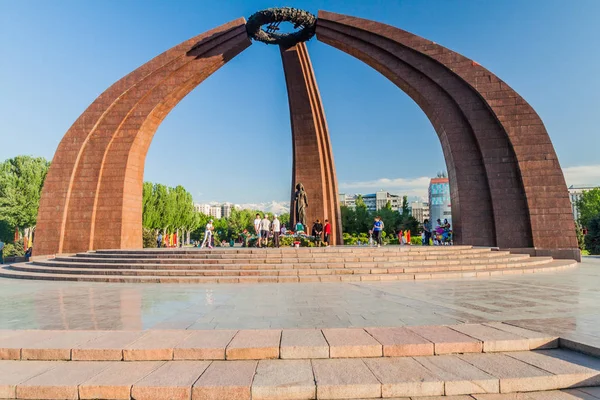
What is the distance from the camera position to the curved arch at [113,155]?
17.6 metres

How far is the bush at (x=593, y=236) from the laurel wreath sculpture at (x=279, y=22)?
1090 inches

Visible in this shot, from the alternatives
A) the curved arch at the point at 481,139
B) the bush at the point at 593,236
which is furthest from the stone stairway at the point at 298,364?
the bush at the point at 593,236

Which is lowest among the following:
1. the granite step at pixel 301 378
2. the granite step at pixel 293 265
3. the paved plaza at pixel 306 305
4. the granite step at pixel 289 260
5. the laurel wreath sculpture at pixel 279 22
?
the granite step at pixel 301 378

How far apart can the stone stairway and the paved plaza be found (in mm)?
610

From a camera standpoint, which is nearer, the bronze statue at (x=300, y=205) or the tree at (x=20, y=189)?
the bronze statue at (x=300, y=205)

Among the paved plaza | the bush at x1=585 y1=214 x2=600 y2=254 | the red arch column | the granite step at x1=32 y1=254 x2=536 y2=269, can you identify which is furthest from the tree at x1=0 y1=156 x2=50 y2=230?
the bush at x1=585 y1=214 x2=600 y2=254

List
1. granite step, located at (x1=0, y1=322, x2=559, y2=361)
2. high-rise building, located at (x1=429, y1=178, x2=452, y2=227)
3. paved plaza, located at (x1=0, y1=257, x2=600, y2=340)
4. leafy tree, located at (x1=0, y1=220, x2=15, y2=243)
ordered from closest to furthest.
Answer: granite step, located at (x1=0, y1=322, x2=559, y2=361)
paved plaza, located at (x1=0, y1=257, x2=600, y2=340)
leafy tree, located at (x1=0, y1=220, x2=15, y2=243)
high-rise building, located at (x1=429, y1=178, x2=452, y2=227)

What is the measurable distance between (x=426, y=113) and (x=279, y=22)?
884cm

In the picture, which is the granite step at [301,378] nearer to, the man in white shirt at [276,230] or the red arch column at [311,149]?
the man in white shirt at [276,230]

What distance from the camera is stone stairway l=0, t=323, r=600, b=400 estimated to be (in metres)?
3.46

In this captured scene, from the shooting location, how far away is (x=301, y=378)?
3.61 m

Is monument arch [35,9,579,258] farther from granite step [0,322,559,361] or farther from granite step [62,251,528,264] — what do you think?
granite step [0,322,559,361]

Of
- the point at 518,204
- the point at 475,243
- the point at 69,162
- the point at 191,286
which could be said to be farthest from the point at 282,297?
the point at 69,162

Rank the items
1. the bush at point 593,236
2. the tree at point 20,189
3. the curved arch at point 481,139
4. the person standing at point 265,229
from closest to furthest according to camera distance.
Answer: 1. the person standing at point 265,229
2. the curved arch at point 481,139
3. the bush at point 593,236
4. the tree at point 20,189
